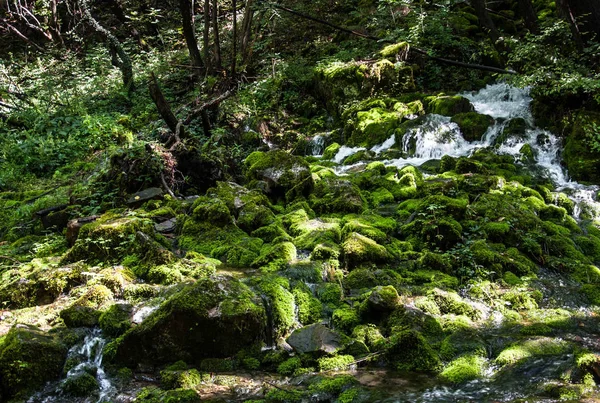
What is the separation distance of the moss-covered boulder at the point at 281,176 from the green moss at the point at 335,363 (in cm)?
494

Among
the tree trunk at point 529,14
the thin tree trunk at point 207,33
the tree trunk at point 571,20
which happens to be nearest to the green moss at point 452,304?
the tree trunk at point 571,20

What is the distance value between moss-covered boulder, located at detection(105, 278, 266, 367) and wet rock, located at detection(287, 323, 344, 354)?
0.54m

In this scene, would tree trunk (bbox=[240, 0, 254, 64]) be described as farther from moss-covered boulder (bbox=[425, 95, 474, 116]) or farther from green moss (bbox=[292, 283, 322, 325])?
green moss (bbox=[292, 283, 322, 325])

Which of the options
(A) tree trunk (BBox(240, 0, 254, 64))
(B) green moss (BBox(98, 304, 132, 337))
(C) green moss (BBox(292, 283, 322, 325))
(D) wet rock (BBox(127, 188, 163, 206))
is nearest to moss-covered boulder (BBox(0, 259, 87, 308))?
(B) green moss (BBox(98, 304, 132, 337))

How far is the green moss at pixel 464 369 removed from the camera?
4559 millimetres

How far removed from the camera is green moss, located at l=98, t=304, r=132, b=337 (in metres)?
5.20

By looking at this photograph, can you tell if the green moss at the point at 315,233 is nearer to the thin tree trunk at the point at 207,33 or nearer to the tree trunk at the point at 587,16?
the tree trunk at the point at 587,16

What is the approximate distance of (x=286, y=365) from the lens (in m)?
4.87

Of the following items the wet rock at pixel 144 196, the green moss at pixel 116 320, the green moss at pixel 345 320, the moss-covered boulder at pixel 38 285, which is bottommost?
the green moss at pixel 345 320

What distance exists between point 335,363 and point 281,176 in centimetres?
552

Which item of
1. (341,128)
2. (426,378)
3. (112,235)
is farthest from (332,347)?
(341,128)

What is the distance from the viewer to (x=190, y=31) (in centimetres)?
1512

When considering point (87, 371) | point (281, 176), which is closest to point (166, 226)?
point (281, 176)

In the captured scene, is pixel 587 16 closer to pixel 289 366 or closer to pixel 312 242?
pixel 312 242
